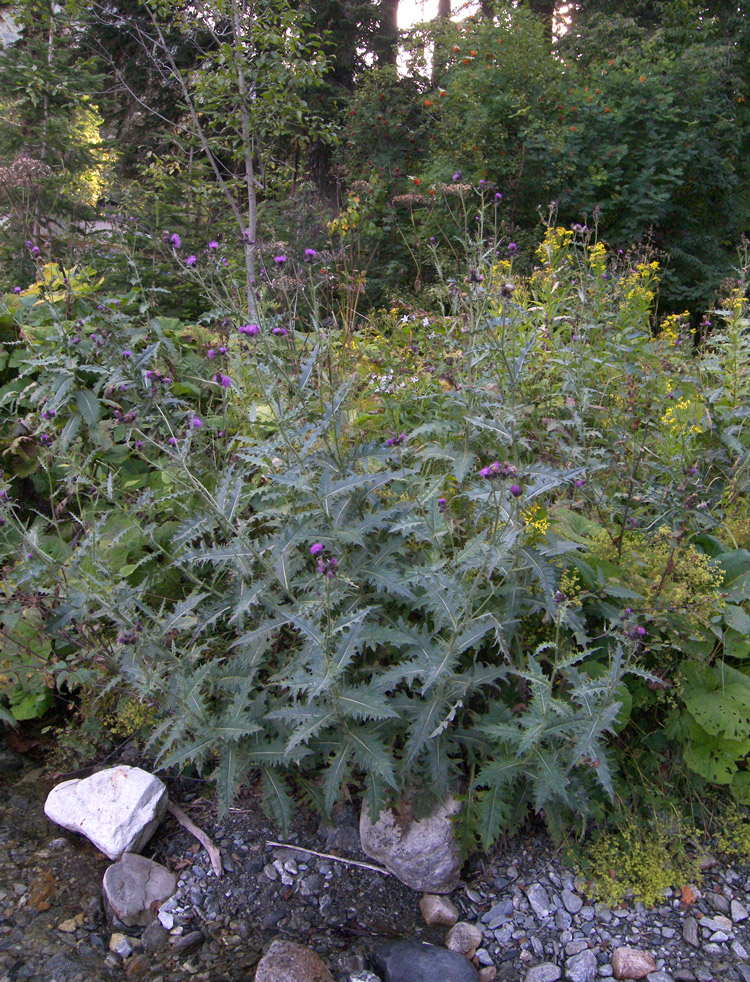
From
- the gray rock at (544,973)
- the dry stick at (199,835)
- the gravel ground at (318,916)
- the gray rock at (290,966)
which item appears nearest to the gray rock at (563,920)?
the gravel ground at (318,916)

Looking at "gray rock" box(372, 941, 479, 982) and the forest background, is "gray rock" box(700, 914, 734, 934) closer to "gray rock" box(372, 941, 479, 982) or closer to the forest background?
the forest background

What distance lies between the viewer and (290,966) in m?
1.97

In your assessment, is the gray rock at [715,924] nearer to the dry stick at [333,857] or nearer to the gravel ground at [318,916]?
the gravel ground at [318,916]

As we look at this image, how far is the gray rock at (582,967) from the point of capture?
196 cm

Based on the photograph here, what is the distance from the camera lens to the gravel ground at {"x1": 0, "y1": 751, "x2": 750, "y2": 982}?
2037 mm

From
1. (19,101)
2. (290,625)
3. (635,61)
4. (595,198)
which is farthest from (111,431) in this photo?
(635,61)

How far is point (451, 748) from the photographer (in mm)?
2160

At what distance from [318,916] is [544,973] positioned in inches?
28.0

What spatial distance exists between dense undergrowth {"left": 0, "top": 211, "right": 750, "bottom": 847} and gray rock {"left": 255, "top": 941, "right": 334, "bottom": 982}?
1.28ft

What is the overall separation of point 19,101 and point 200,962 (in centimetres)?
782

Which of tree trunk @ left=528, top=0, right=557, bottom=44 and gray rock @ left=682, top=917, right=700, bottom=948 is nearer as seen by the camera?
gray rock @ left=682, top=917, right=700, bottom=948

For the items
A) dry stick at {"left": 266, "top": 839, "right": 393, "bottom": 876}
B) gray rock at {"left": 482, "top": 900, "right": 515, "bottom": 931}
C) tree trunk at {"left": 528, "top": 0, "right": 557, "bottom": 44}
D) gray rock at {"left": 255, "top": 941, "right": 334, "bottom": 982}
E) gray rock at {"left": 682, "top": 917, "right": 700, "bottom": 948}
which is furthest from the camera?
tree trunk at {"left": 528, "top": 0, "right": 557, "bottom": 44}

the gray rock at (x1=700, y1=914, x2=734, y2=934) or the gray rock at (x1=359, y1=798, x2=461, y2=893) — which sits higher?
the gray rock at (x1=359, y1=798, x2=461, y2=893)

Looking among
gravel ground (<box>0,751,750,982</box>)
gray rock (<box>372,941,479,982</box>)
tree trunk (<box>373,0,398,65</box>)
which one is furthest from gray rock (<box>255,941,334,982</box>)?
tree trunk (<box>373,0,398,65</box>)
